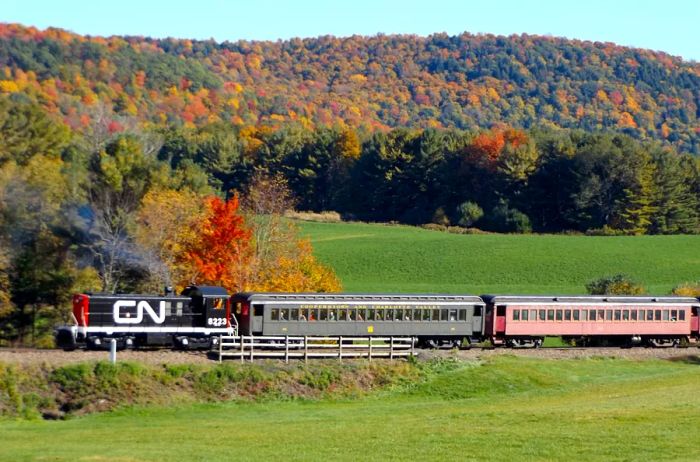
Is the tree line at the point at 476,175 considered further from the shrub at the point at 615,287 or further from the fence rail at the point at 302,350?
the fence rail at the point at 302,350

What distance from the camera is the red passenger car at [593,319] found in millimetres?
53594

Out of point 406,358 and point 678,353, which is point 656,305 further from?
point 406,358

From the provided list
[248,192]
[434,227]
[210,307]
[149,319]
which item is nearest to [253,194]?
[210,307]

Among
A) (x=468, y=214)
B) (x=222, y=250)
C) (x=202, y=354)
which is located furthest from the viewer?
(x=468, y=214)

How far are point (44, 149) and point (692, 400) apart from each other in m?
57.9

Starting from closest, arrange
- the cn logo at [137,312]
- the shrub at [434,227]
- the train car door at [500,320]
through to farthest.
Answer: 1. the cn logo at [137,312]
2. the train car door at [500,320]
3. the shrub at [434,227]

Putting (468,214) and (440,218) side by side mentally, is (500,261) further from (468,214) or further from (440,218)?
(440,218)

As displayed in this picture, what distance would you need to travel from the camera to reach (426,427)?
30.8 metres

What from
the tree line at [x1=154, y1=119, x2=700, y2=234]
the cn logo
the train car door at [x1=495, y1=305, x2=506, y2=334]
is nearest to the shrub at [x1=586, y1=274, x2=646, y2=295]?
the train car door at [x1=495, y1=305, x2=506, y2=334]

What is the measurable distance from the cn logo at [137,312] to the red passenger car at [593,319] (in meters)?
16.8

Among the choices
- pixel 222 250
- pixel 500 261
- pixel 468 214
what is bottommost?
pixel 500 261

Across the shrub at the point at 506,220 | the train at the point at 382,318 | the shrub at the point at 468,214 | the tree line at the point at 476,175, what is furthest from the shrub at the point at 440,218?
the train at the point at 382,318

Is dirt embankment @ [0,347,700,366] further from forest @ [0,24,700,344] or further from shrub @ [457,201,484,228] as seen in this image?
shrub @ [457,201,484,228]

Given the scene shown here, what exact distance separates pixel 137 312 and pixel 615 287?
36315 millimetres
